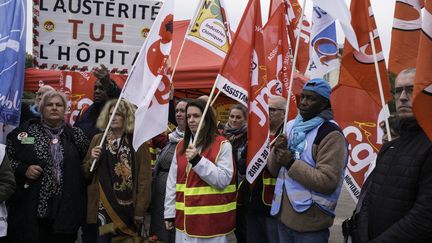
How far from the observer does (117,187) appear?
4.61m

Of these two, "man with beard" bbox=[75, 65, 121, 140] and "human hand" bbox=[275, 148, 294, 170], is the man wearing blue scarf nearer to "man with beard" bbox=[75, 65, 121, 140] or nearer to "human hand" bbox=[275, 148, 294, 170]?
"human hand" bbox=[275, 148, 294, 170]

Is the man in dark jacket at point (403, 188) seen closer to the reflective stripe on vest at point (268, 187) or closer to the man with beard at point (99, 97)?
the reflective stripe on vest at point (268, 187)

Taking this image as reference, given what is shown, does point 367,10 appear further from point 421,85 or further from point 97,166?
point 97,166

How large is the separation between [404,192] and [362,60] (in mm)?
1613

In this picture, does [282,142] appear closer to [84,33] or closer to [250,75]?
[250,75]

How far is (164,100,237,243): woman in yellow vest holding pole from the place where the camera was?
4062 mm

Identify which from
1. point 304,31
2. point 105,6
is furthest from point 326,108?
point 105,6

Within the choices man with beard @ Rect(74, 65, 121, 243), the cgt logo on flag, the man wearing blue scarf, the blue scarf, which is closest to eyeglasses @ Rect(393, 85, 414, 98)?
the man wearing blue scarf

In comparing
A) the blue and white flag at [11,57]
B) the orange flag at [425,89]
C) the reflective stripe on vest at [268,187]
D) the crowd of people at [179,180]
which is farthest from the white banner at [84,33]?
the orange flag at [425,89]

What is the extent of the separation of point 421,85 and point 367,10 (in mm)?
1908

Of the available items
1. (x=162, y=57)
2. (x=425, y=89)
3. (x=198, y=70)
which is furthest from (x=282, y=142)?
(x=198, y=70)

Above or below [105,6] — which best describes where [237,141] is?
below

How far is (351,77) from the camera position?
407 cm

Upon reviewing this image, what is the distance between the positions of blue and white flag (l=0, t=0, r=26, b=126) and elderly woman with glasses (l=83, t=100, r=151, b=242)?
0.81 meters
